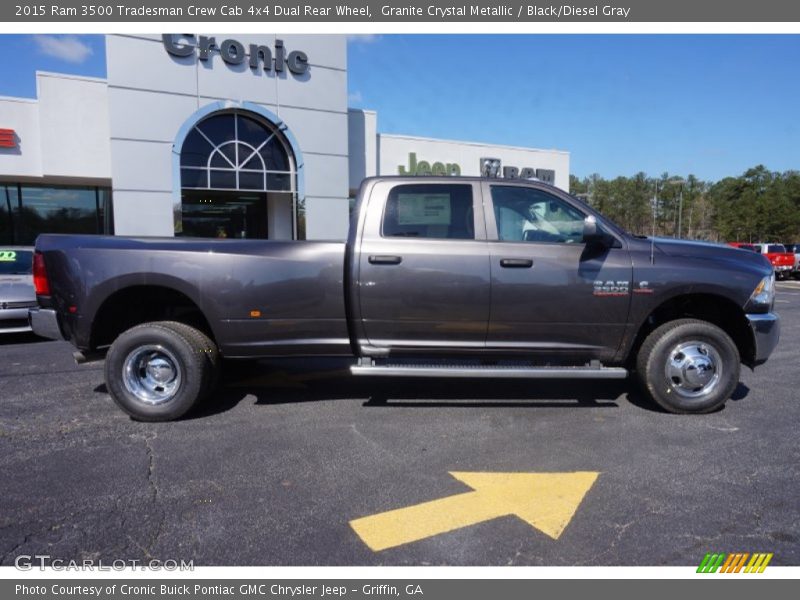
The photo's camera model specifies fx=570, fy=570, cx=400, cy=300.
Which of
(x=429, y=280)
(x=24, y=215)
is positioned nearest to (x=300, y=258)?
(x=429, y=280)

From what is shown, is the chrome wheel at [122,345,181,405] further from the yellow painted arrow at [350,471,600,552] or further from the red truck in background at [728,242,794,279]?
the red truck in background at [728,242,794,279]

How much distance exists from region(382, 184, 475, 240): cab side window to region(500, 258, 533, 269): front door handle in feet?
1.21

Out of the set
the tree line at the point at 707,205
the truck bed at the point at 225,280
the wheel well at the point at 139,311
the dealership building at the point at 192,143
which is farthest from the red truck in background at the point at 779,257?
the wheel well at the point at 139,311

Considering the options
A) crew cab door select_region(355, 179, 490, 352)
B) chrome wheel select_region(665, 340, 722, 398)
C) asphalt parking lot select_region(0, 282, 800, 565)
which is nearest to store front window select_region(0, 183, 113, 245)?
asphalt parking lot select_region(0, 282, 800, 565)

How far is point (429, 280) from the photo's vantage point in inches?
184

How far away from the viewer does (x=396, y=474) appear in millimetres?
3705

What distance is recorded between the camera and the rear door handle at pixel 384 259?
4688mm

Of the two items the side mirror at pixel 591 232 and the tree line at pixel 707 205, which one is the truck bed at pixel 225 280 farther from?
the tree line at pixel 707 205

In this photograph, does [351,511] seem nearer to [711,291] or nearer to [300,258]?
[300,258]

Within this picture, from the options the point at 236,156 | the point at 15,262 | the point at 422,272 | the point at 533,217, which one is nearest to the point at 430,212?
the point at 422,272

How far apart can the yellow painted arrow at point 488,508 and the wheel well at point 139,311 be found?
2.67m

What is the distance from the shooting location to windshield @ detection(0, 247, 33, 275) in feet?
29.7

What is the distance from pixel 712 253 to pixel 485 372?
7.22 ft

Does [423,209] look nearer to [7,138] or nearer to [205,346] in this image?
[205,346]
